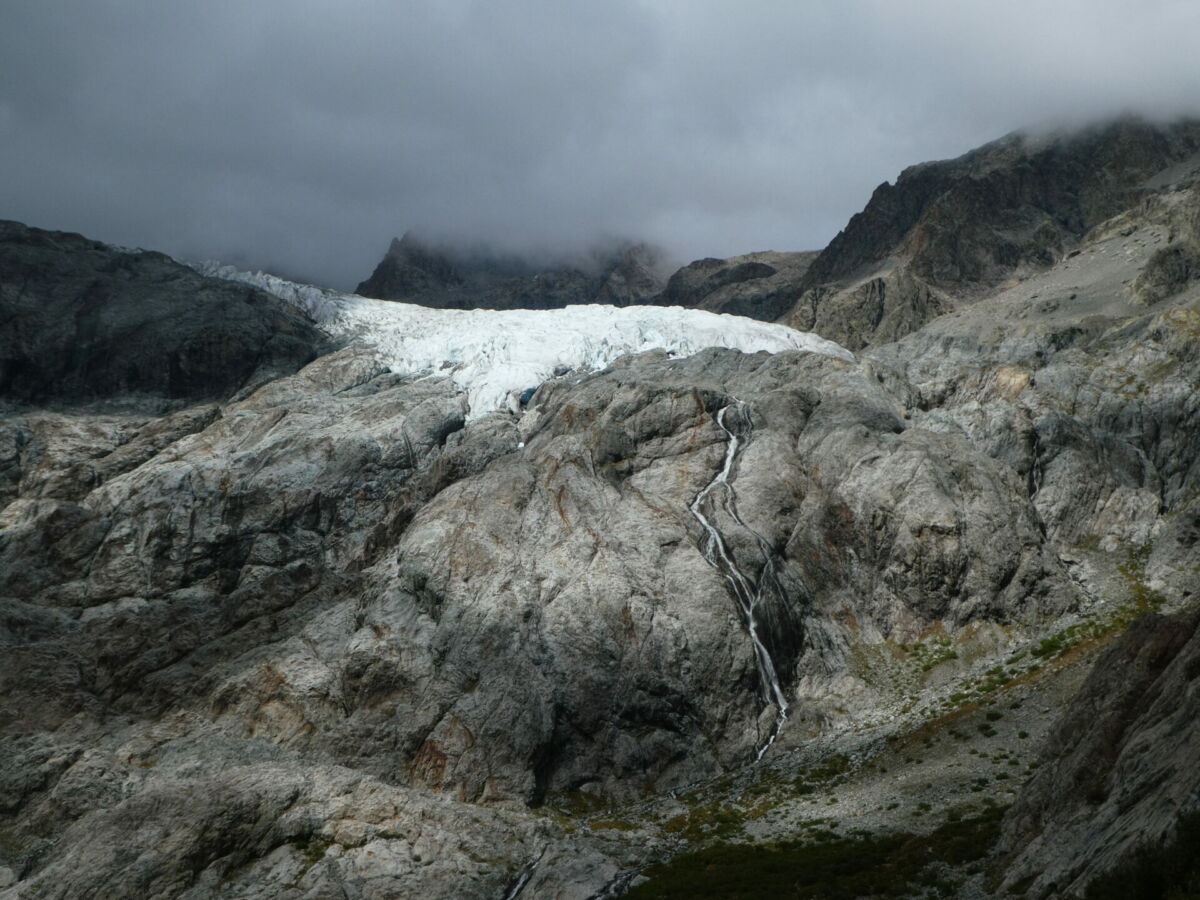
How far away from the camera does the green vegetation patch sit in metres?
34.0

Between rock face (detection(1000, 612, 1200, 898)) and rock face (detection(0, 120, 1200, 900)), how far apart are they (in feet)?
0.78

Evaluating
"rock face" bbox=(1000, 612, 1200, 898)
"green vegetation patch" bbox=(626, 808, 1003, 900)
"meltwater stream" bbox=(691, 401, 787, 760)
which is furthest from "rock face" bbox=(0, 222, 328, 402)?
"rock face" bbox=(1000, 612, 1200, 898)

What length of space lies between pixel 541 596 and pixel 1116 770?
170 ft

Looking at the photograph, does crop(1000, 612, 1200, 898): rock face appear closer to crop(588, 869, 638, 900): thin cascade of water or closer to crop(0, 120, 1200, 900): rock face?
crop(0, 120, 1200, 900): rock face

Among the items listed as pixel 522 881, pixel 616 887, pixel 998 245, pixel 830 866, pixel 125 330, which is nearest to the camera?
pixel 830 866

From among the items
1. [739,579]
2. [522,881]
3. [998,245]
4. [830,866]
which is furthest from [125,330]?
[998,245]

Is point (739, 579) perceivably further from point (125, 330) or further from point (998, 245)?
point (998, 245)

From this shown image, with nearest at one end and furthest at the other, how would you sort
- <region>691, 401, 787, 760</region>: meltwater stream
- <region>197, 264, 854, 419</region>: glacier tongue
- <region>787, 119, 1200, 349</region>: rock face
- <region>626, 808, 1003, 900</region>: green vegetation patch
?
<region>626, 808, 1003, 900</region>: green vegetation patch < <region>691, 401, 787, 760</region>: meltwater stream < <region>197, 264, 854, 419</region>: glacier tongue < <region>787, 119, 1200, 349</region>: rock face

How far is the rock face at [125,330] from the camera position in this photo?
457ft

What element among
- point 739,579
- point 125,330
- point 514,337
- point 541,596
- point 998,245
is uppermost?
point 998,245

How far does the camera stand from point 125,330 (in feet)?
475

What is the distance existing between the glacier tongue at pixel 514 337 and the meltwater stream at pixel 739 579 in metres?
43.9

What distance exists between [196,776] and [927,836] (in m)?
43.9

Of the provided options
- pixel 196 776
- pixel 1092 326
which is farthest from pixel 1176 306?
pixel 196 776
